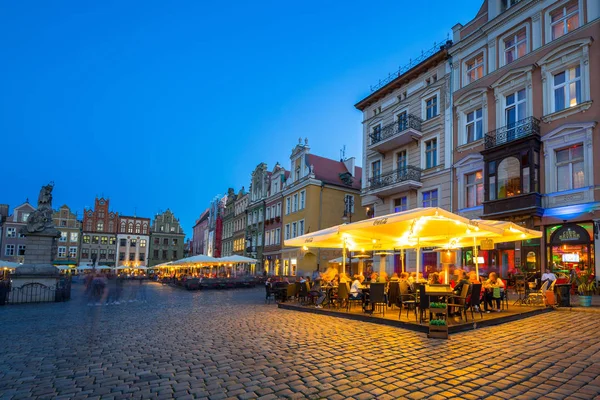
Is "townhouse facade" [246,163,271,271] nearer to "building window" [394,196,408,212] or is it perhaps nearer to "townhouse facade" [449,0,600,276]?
"building window" [394,196,408,212]

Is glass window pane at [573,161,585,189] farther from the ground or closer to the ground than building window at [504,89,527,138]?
closer to the ground

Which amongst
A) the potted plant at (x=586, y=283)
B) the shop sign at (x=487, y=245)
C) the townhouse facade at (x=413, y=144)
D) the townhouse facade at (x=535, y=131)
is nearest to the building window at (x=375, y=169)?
the townhouse facade at (x=413, y=144)

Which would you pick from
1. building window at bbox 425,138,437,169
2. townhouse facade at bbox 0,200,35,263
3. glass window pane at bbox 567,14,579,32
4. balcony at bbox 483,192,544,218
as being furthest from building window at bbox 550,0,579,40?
townhouse facade at bbox 0,200,35,263

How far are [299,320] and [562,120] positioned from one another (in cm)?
1581

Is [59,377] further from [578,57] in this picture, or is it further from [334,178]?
[334,178]

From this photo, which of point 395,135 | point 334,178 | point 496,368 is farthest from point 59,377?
point 334,178

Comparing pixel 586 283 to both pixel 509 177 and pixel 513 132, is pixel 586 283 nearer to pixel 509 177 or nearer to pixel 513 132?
pixel 509 177

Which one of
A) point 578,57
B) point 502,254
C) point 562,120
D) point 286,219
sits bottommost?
point 502,254

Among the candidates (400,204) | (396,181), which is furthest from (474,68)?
(400,204)

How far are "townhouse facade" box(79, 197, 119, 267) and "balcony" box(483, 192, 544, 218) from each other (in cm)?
7694

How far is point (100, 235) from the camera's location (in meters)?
81.7

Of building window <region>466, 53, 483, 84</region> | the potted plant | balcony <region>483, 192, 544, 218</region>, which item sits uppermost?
building window <region>466, 53, 483, 84</region>

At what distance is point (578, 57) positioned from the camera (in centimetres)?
1805

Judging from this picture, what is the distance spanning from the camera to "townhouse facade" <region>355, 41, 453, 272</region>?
24.8m
